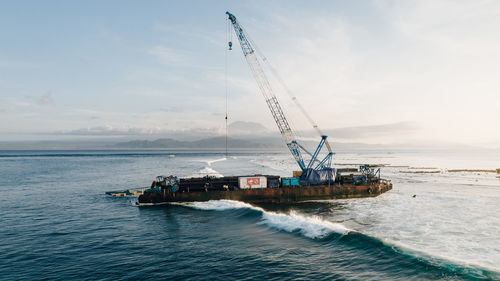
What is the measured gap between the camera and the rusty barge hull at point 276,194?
62281 mm

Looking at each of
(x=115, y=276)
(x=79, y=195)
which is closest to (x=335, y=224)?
(x=115, y=276)

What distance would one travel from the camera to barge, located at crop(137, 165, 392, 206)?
62.5m

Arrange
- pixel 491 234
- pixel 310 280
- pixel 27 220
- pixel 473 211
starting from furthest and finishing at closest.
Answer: pixel 473 211 → pixel 27 220 → pixel 491 234 → pixel 310 280

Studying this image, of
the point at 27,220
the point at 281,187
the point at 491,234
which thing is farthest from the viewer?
the point at 281,187

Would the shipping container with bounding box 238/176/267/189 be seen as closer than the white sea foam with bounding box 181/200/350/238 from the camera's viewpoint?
No

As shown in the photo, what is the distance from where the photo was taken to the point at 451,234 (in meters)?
37.8

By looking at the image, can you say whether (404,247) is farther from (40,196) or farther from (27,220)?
(40,196)

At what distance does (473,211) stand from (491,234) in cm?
1684

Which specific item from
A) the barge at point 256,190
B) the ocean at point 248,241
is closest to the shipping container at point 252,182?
the barge at point 256,190

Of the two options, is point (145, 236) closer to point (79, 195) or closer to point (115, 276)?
point (115, 276)

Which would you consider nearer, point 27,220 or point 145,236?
point 145,236

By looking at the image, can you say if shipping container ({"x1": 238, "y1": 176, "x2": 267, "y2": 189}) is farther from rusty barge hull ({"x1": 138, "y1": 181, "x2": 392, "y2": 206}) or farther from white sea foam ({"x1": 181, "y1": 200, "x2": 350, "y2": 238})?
white sea foam ({"x1": 181, "y1": 200, "x2": 350, "y2": 238})

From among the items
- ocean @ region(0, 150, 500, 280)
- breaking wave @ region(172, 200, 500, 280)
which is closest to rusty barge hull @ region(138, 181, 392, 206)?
ocean @ region(0, 150, 500, 280)

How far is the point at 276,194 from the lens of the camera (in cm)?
6550
